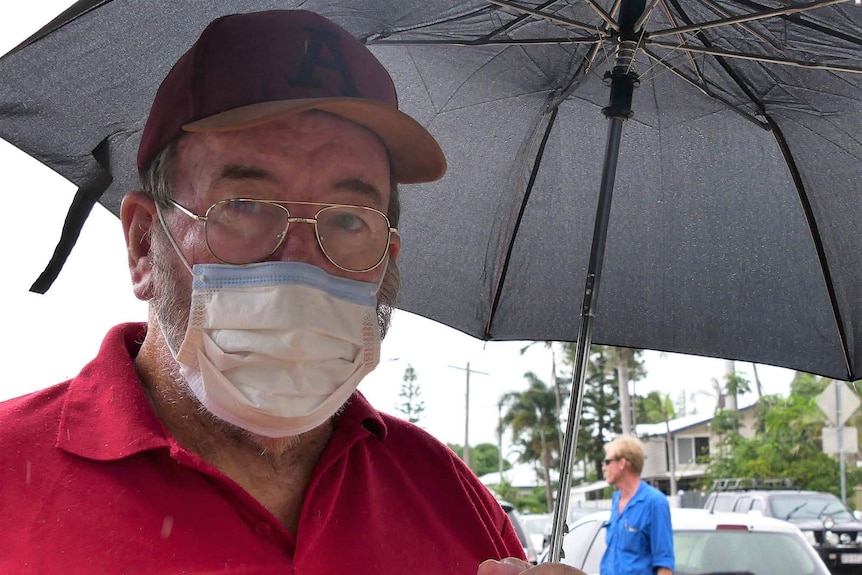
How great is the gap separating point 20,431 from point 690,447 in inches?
2678

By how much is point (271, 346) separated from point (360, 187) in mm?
511

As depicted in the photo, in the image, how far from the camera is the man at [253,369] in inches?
77.5

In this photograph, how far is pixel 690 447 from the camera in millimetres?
66688

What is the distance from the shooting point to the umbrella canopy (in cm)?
269

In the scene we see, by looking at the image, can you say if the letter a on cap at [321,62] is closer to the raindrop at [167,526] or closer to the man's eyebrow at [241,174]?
the man's eyebrow at [241,174]

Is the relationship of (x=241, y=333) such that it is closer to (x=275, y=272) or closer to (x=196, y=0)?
(x=275, y=272)

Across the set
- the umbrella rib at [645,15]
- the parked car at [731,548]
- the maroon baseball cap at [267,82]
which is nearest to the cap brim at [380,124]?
the maroon baseball cap at [267,82]

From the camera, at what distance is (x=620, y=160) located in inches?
129

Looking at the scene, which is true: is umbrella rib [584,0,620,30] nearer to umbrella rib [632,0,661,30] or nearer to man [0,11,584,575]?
umbrella rib [632,0,661,30]

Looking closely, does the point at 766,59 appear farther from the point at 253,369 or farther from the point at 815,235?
the point at 253,369

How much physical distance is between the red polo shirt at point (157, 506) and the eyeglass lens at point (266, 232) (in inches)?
14.6

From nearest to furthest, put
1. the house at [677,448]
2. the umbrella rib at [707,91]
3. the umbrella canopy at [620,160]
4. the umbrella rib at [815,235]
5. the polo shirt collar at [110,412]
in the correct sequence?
the polo shirt collar at [110,412] → the umbrella canopy at [620,160] → the umbrella rib at [707,91] → the umbrella rib at [815,235] → the house at [677,448]

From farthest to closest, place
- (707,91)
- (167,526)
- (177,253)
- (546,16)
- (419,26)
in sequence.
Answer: (707,91) → (419,26) → (546,16) → (177,253) → (167,526)

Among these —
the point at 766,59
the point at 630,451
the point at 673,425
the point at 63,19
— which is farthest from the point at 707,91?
the point at 673,425
